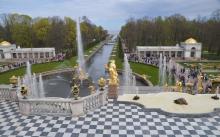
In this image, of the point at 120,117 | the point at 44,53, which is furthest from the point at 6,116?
the point at 44,53

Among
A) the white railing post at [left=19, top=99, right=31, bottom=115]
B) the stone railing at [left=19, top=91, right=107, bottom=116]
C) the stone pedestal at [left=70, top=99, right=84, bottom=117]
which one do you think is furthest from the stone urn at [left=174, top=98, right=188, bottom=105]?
the white railing post at [left=19, top=99, right=31, bottom=115]

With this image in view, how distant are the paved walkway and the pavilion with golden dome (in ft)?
127

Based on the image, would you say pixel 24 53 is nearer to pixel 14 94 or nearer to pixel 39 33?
pixel 39 33

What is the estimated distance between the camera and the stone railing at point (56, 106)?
1155 centimetres

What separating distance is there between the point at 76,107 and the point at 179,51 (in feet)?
139

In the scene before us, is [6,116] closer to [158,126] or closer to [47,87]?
[158,126]

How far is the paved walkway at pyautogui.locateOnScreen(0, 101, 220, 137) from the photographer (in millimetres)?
9969

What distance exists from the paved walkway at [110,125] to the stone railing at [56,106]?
0.32m

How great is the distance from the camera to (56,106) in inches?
459

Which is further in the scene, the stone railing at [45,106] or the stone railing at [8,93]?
the stone railing at [8,93]

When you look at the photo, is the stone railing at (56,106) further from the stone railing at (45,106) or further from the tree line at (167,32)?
the tree line at (167,32)

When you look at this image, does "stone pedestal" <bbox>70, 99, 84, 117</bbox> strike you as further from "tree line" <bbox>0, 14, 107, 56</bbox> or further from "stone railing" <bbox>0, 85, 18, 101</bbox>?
"tree line" <bbox>0, 14, 107, 56</bbox>

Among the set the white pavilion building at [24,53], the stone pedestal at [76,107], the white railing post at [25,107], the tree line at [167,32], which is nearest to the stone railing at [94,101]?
the stone pedestal at [76,107]

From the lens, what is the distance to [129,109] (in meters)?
12.6
